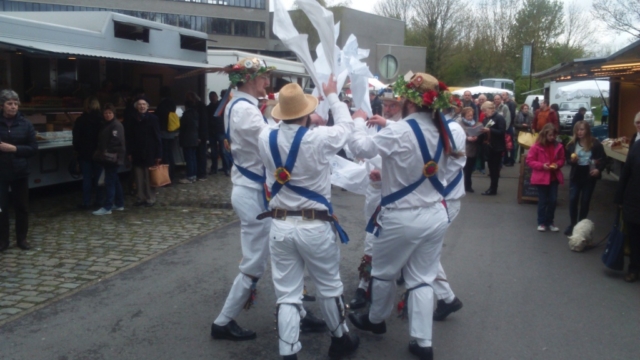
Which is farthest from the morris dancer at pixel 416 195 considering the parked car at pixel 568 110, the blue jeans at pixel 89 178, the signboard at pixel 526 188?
the parked car at pixel 568 110

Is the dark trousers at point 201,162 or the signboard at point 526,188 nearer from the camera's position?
the signboard at point 526,188

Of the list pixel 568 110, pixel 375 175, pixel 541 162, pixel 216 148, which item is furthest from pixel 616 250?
pixel 568 110

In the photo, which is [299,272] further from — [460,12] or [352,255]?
[460,12]

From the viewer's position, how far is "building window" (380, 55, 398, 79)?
48.7ft

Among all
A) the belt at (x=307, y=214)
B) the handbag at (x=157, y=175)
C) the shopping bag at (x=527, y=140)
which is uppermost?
the shopping bag at (x=527, y=140)

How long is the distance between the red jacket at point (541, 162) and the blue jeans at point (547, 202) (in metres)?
0.10

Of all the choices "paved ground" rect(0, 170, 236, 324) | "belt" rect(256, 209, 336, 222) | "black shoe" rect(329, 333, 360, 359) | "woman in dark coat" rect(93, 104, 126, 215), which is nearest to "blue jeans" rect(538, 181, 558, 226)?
"paved ground" rect(0, 170, 236, 324)

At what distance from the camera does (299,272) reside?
14.0 feet

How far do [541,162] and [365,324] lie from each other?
16.9 feet

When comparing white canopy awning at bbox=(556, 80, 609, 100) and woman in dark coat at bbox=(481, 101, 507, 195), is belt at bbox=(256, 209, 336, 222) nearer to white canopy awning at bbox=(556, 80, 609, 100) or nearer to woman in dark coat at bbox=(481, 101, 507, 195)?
woman in dark coat at bbox=(481, 101, 507, 195)

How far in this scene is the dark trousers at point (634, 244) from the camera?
6.48m

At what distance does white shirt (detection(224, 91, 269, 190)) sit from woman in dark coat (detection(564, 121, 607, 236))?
557 centimetres

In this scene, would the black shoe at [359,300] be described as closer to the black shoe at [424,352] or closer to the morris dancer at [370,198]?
the morris dancer at [370,198]

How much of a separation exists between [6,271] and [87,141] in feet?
11.2
